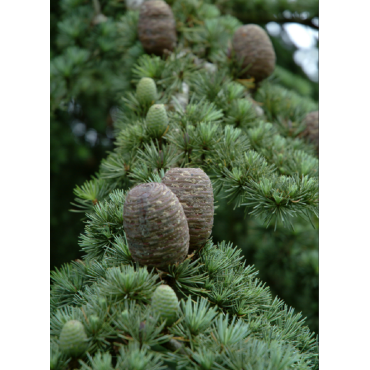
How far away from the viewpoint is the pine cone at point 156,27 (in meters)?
1.08

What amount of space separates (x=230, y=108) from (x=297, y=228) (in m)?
0.71

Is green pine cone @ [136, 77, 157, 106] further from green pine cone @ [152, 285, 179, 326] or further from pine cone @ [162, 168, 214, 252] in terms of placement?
green pine cone @ [152, 285, 179, 326]

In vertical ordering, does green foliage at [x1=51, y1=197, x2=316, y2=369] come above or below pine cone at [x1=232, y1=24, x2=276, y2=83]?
below

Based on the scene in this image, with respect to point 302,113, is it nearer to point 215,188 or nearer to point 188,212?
point 215,188

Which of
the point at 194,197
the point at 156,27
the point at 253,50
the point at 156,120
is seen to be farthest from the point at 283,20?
the point at 194,197

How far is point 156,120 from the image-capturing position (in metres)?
0.81

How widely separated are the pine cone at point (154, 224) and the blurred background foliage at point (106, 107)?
63 cm

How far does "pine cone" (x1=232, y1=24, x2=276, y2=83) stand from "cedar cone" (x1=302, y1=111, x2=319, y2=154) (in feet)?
0.64

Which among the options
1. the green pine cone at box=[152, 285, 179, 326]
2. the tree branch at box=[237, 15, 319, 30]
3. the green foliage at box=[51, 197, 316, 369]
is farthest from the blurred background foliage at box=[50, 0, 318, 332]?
the green pine cone at box=[152, 285, 179, 326]

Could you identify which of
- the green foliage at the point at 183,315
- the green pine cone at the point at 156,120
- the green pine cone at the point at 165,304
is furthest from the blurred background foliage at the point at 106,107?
the green pine cone at the point at 165,304

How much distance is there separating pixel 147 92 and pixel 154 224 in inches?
19.3

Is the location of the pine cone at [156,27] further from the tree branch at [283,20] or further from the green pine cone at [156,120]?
the tree branch at [283,20]

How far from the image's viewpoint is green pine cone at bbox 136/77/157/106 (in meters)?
0.92

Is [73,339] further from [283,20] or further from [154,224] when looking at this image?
[283,20]
